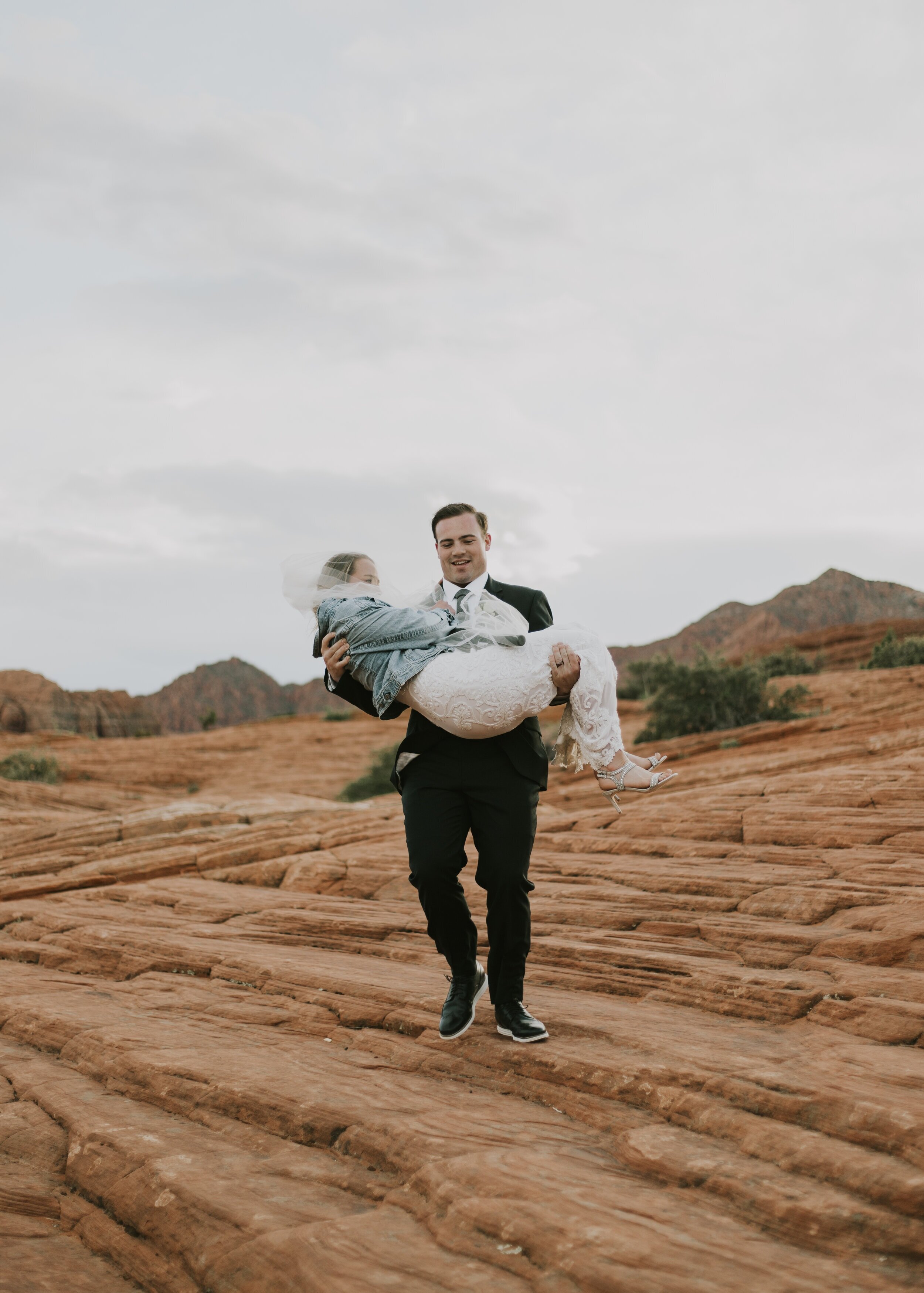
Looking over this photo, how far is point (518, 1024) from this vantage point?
14.9ft

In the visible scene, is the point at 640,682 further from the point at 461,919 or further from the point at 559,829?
the point at 461,919

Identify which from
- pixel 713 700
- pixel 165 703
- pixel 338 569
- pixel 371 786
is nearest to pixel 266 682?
pixel 165 703

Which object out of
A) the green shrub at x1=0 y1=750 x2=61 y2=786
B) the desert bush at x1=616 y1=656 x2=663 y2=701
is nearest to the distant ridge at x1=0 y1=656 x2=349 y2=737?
the desert bush at x1=616 y1=656 x2=663 y2=701

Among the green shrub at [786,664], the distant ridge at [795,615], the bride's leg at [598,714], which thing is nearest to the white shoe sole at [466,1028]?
the bride's leg at [598,714]

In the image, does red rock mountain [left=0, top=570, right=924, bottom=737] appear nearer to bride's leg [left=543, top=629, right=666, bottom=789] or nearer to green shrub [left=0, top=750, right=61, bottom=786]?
green shrub [left=0, top=750, right=61, bottom=786]

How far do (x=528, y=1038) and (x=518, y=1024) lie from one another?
0.27 ft

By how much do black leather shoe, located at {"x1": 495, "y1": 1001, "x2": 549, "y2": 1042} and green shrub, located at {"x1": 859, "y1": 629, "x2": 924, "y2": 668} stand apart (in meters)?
29.5

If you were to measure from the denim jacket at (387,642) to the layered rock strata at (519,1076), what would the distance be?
76.3 inches

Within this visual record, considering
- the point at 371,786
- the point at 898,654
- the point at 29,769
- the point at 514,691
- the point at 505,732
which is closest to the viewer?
the point at 514,691

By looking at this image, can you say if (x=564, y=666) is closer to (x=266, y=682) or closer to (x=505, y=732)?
(x=505, y=732)

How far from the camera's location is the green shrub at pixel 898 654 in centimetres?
3159

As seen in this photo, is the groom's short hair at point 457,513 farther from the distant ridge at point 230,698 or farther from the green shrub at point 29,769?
the distant ridge at point 230,698

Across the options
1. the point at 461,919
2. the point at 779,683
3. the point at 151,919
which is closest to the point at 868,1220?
the point at 461,919

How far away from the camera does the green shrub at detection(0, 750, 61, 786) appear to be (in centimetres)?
3020
